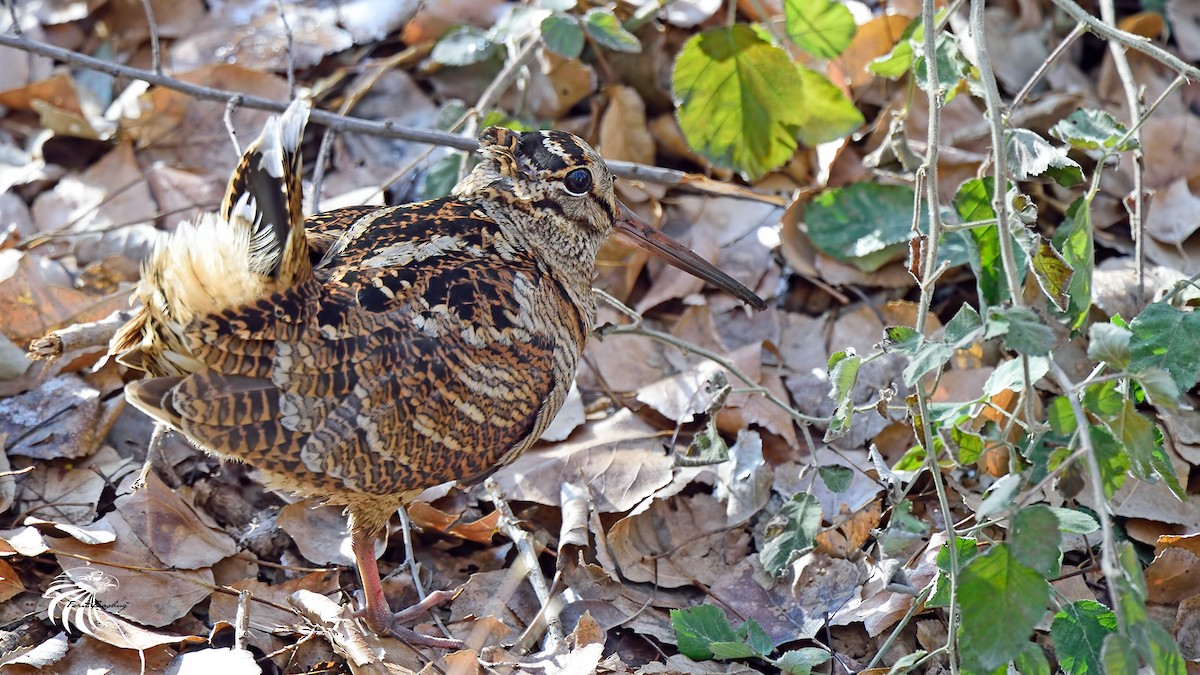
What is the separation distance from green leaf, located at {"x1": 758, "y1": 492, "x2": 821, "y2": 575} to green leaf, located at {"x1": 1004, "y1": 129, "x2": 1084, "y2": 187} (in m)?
1.23

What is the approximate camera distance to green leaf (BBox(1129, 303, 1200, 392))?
3.34 meters

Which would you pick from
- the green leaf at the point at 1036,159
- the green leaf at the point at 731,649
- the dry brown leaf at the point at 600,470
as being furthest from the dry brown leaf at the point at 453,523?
the green leaf at the point at 1036,159

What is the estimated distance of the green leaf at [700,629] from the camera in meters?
3.62

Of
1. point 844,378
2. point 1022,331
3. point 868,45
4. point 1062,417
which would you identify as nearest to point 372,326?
point 844,378

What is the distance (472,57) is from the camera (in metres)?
5.18

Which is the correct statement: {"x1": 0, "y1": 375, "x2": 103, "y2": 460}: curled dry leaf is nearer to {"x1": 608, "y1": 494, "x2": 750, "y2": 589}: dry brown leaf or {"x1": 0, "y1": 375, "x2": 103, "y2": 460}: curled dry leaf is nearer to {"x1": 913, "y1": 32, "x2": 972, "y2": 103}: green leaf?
{"x1": 608, "y1": 494, "x2": 750, "y2": 589}: dry brown leaf

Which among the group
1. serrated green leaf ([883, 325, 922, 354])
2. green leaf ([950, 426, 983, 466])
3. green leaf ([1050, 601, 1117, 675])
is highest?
serrated green leaf ([883, 325, 922, 354])

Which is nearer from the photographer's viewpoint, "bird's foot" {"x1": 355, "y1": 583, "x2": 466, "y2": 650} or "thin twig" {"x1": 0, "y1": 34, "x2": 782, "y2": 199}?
"bird's foot" {"x1": 355, "y1": 583, "x2": 466, "y2": 650}

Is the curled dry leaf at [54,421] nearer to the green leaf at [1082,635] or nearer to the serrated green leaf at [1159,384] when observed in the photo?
the green leaf at [1082,635]

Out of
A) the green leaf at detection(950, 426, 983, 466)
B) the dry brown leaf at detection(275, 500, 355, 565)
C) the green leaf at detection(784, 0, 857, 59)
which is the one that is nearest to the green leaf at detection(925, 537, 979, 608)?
the green leaf at detection(950, 426, 983, 466)

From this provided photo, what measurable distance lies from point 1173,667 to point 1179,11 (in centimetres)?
427

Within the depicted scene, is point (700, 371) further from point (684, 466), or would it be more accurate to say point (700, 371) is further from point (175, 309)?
point (175, 309)

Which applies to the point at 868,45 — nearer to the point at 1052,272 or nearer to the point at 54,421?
the point at 1052,272

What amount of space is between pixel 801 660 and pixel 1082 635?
81 cm
